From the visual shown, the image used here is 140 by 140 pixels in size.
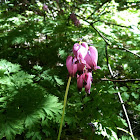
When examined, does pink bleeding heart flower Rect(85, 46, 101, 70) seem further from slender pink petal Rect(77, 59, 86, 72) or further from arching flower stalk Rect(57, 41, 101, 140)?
slender pink petal Rect(77, 59, 86, 72)

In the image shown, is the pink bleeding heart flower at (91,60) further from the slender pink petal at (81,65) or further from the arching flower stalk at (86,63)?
the slender pink petal at (81,65)

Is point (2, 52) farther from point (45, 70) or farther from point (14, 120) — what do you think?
point (14, 120)

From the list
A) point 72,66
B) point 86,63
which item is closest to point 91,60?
point 86,63

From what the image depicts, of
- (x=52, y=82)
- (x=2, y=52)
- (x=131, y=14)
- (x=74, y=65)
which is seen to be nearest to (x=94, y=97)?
(x=52, y=82)

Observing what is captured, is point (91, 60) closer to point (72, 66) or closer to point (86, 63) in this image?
point (86, 63)

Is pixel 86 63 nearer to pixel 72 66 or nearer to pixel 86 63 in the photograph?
pixel 86 63

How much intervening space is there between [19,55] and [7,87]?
1.63 m

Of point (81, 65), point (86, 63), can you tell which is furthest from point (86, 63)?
point (81, 65)

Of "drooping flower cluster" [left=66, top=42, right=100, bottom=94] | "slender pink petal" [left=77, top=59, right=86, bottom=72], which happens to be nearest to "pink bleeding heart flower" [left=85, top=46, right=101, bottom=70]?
"drooping flower cluster" [left=66, top=42, right=100, bottom=94]

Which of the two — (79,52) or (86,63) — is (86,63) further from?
(79,52)

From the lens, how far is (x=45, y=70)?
8.09 feet

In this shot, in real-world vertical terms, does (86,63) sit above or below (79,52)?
below

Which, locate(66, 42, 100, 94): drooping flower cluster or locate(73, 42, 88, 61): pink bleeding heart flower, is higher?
locate(73, 42, 88, 61): pink bleeding heart flower

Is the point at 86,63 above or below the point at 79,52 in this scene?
below
